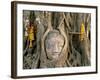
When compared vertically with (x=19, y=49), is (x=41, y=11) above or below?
above

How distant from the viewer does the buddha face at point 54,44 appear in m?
2.07

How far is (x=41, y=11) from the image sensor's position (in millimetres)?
2037

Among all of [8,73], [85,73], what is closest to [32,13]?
[8,73]

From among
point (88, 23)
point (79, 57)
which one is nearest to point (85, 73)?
point (79, 57)

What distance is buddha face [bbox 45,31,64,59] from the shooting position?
2066mm

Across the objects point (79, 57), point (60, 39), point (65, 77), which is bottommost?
point (65, 77)

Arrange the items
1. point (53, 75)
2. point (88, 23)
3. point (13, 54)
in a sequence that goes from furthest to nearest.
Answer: point (88, 23) → point (53, 75) → point (13, 54)

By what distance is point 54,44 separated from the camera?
209cm

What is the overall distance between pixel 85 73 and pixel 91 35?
1.09 ft

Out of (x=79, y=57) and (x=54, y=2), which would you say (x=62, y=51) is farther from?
(x=54, y=2)

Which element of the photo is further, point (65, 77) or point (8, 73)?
point (65, 77)

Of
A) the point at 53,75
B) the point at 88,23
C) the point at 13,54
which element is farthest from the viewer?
the point at 88,23

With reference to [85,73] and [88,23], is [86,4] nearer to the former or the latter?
[88,23]

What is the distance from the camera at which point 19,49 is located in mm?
1953
